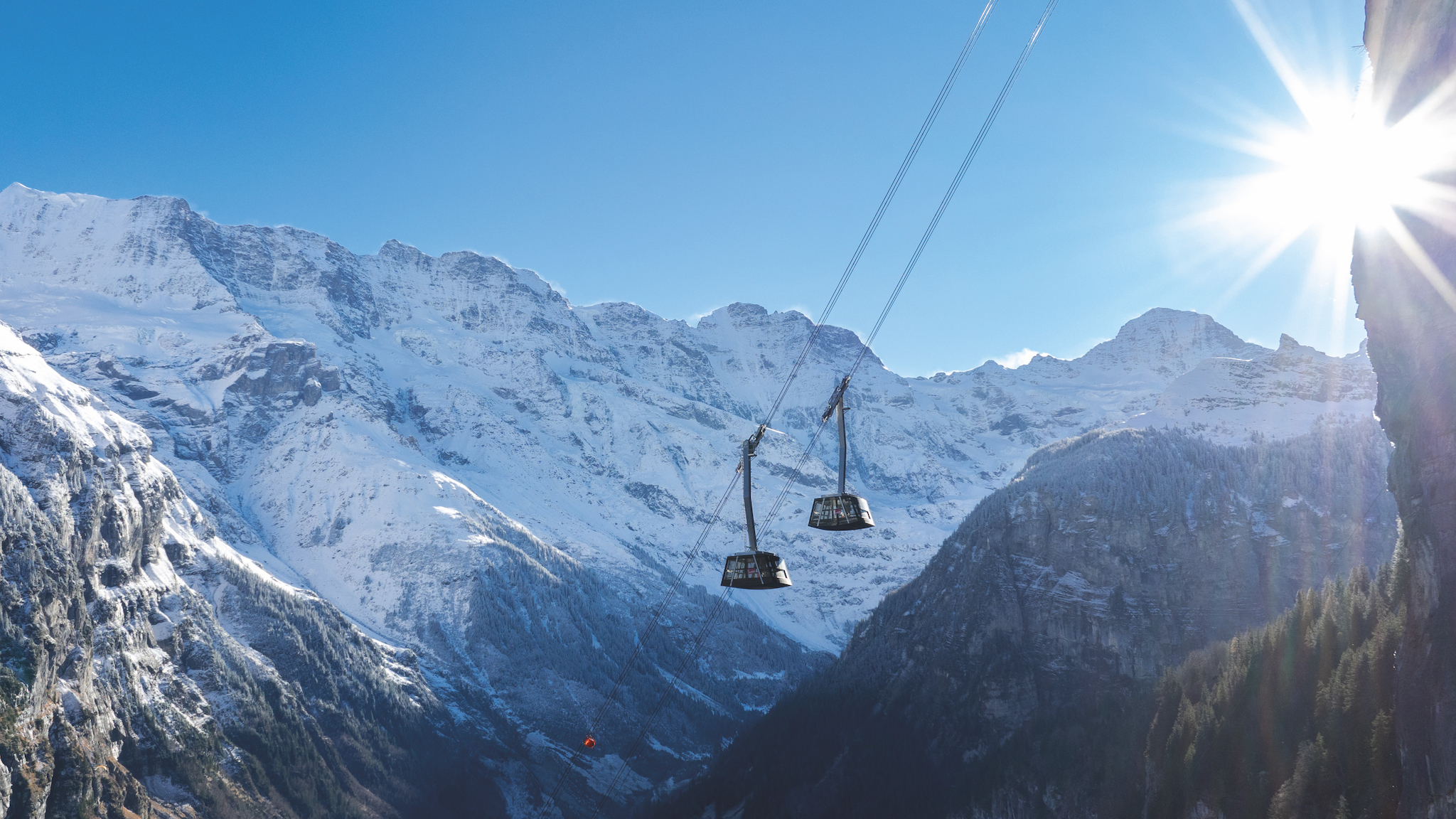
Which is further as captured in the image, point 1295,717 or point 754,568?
point 1295,717

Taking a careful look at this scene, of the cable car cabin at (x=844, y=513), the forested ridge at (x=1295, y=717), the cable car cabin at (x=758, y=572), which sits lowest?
the cable car cabin at (x=758, y=572)

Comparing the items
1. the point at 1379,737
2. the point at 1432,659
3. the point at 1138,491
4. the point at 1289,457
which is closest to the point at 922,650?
the point at 1138,491

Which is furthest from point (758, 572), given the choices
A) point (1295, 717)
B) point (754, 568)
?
point (1295, 717)

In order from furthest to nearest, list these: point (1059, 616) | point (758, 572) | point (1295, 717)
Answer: point (1059, 616)
point (1295, 717)
point (758, 572)

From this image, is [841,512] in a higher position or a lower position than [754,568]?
higher

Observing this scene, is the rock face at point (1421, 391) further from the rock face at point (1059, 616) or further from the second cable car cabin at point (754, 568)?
the rock face at point (1059, 616)

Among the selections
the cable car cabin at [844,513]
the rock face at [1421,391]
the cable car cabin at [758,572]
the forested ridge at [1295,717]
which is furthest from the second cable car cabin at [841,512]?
the forested ridge at [1295,717]

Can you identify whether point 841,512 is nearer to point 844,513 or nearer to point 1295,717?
point 844,513
